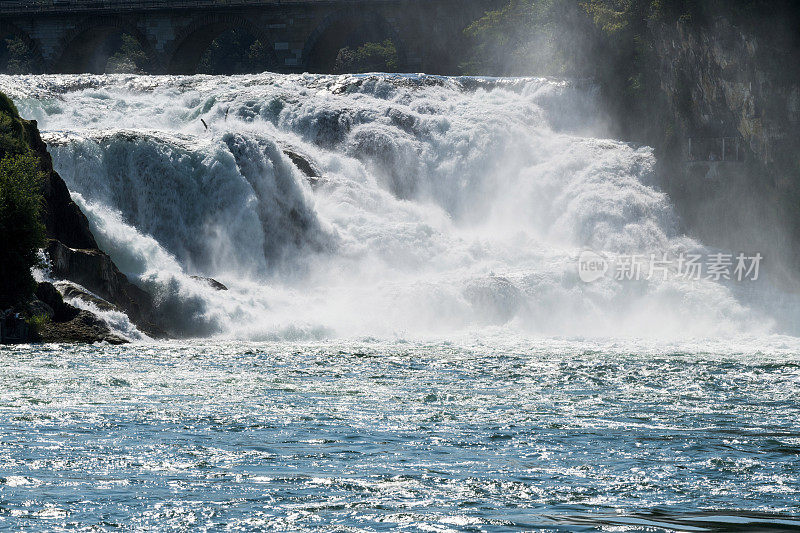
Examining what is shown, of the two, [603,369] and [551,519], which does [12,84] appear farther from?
[551,519]

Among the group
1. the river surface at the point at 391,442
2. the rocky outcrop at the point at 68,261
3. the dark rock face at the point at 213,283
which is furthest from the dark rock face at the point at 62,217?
the river surface at the point at 391,442

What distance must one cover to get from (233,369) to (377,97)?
82.0 feet

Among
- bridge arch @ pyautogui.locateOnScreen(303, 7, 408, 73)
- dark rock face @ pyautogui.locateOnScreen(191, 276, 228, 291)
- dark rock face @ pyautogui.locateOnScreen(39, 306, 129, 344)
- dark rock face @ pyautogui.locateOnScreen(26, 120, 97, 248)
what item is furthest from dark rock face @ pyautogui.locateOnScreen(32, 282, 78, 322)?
bridge arch @ pyautogui.locateOnScreen(303, 7, 408, 73)

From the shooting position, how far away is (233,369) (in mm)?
21344

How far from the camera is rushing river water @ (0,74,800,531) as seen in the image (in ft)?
37.8

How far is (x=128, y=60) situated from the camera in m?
88.8

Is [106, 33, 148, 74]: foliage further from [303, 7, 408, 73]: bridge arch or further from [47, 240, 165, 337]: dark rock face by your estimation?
[47, 240, 165, 337]: dark rock face

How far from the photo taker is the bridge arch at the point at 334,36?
2857 inches

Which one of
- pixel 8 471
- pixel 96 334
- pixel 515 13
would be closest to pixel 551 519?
pixel 8 471

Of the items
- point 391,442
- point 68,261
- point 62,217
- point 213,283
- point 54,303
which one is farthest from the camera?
point 213,283

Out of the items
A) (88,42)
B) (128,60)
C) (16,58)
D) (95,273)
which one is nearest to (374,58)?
(88,42)

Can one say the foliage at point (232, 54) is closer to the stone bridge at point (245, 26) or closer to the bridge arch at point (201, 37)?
the bridge arch at point (201, 37)

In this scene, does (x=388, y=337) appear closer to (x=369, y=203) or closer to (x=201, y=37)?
(x=369, y=203)

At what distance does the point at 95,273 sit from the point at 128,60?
65.3 metres
